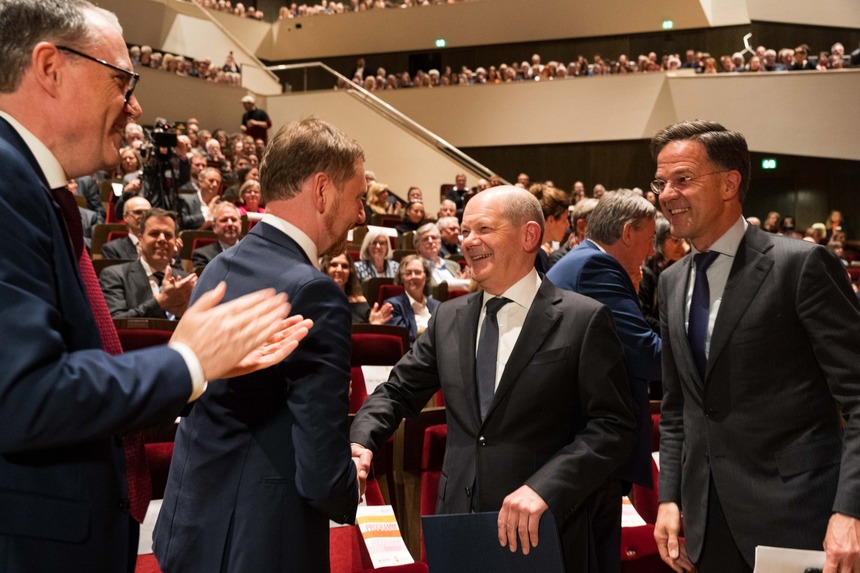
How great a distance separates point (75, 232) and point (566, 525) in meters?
1.28

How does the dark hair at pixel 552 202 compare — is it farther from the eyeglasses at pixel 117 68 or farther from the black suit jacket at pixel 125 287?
the eyeglasses at pixel 117 68

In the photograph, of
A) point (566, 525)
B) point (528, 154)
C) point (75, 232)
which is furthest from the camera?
point (528, 154)

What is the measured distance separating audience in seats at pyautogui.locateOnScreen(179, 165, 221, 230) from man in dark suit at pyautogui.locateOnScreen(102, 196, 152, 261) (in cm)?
151

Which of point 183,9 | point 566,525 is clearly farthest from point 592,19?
point 566,525

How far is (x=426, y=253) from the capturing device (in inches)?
288

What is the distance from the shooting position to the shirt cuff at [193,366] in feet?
3.76

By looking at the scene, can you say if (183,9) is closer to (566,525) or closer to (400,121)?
(400,121)

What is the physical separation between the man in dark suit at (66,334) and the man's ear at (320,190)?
1.39 feet

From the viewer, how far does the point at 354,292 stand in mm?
5672

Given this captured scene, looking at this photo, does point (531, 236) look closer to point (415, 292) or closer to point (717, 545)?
point (717, 545)

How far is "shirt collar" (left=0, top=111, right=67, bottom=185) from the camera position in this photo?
120 cm

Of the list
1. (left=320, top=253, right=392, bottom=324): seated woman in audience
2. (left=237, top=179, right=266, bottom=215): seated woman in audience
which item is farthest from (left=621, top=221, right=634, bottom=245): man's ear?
(left=237, top=179, right=266, bottom=215): seated woman in audience

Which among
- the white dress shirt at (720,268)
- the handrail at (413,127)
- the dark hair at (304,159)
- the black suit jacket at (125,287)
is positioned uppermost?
the handrail at (413,127)

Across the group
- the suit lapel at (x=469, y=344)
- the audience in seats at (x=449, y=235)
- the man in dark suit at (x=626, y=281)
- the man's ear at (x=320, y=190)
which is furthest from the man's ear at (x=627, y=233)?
the audience in seats at (x=449, y=235)
